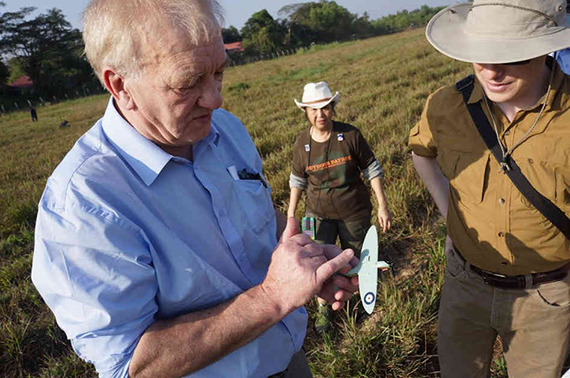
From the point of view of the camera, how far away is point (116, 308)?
1.09 meters

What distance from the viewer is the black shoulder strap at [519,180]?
5.49 feet

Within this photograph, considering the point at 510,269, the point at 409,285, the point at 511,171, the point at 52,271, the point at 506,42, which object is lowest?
the point at 409,285

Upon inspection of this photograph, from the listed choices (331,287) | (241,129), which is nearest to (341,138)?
(241,129)

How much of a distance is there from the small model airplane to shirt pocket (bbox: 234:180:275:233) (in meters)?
0.43

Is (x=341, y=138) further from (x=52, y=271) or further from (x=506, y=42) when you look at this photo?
(x=52, y=271)

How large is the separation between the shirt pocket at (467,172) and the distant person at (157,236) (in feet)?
2.73

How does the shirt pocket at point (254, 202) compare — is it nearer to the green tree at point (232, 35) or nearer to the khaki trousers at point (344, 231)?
the khaki trousers at point (344, 231)

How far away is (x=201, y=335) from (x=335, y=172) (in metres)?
2.28

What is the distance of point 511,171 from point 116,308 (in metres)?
1.65

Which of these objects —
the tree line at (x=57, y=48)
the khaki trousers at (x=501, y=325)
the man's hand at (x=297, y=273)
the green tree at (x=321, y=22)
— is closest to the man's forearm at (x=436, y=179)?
the khaki trousers at (x=501, y=325)

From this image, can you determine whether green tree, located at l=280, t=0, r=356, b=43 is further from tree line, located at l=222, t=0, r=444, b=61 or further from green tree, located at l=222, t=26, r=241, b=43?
green tree, located at l=222, t=26, r=241, b=43

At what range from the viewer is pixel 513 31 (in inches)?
59.7

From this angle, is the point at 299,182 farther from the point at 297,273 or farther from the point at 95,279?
the point at 95,279

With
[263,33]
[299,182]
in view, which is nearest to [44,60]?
[263,33]
